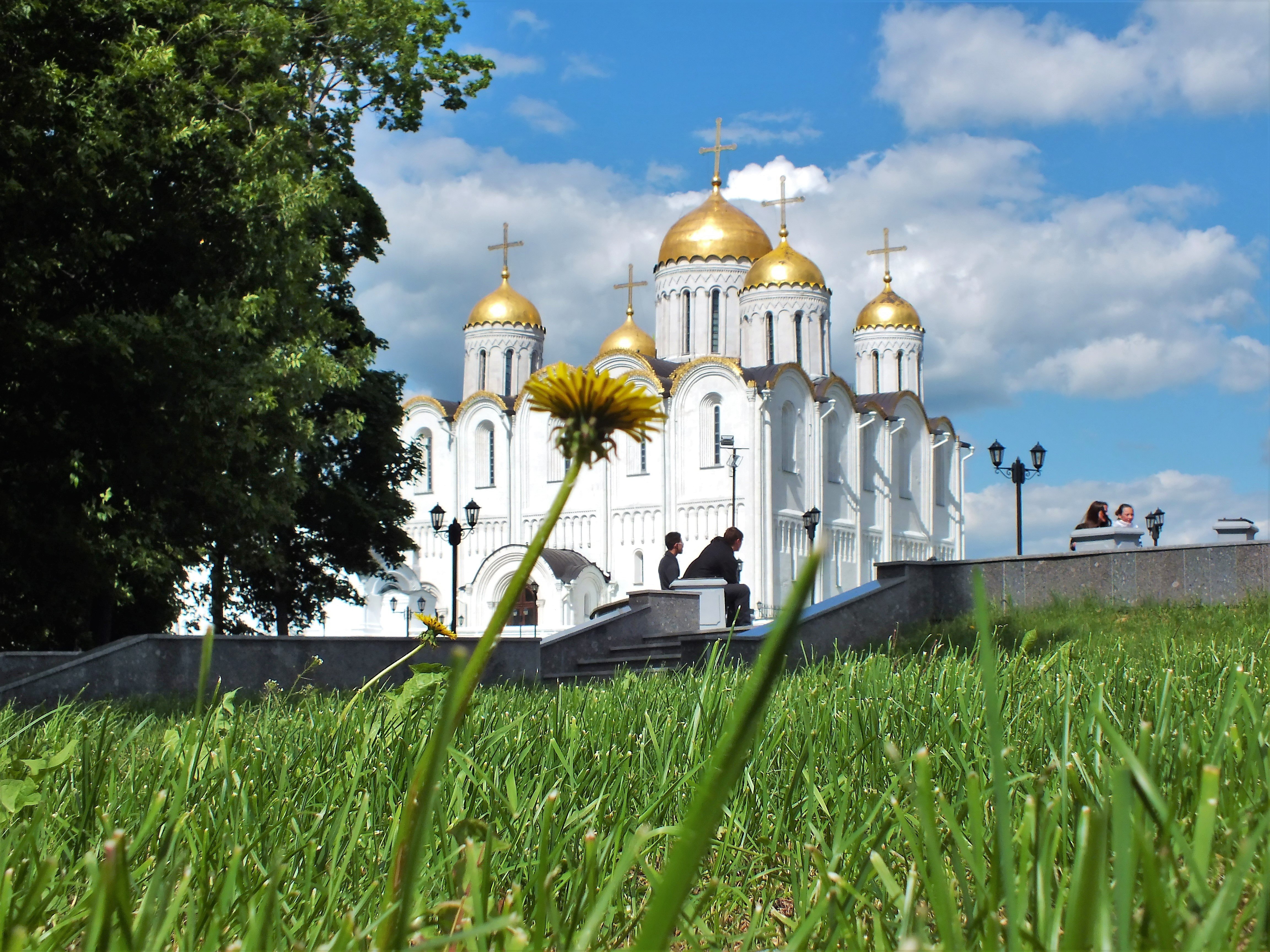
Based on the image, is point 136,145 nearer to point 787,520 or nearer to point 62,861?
point 62,861

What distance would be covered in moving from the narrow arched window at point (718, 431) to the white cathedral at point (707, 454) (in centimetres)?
7

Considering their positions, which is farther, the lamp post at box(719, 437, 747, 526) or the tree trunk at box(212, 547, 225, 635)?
the lamp post at box(719, 437, 747, 526)

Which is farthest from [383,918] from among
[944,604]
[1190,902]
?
[944,604]

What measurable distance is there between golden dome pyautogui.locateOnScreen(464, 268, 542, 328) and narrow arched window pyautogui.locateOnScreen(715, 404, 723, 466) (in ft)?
40.7

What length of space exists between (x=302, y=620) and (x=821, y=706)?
20.6m

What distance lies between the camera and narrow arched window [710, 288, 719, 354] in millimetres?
48031

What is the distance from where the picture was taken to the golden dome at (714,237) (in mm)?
48188

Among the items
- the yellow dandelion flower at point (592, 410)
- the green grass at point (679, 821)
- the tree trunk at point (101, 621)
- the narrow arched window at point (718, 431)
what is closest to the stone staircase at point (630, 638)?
the tree trunk at point (101, 621)

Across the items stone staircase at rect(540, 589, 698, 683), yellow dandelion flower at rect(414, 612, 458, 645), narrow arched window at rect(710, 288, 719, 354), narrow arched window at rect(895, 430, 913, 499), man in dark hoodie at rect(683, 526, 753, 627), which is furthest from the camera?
narrow arched window at rect(895, 430, 913, 499)

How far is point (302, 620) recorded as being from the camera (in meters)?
22.2

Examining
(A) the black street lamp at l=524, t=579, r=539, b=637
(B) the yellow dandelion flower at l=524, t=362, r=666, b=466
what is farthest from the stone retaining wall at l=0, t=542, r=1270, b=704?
(A) the black street lamp at l=524, t=579, r=539, b=637

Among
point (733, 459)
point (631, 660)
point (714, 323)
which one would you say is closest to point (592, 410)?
point (631, 660)

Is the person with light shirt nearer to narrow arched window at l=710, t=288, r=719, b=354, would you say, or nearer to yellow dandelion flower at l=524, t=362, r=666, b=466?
yellow dandelion flower at l=524, t=362, r=666, b=466

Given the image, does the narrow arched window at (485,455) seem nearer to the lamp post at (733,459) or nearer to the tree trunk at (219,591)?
the lamp post at (733,459)
